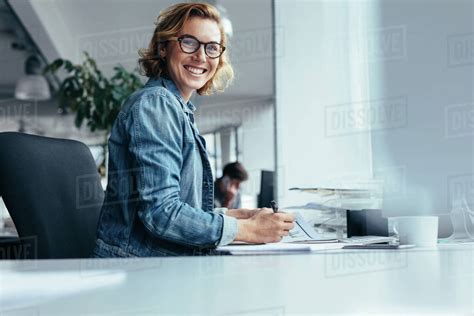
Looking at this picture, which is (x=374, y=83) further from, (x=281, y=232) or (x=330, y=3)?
(x=281, y=232)

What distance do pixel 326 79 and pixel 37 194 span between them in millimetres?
2789

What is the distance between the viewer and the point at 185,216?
4.99ft

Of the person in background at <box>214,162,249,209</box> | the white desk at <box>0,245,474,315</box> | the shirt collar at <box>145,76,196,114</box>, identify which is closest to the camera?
the white desk at <box>0,245,474,315</box>

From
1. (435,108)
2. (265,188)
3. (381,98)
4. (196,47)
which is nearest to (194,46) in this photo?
(196,47)

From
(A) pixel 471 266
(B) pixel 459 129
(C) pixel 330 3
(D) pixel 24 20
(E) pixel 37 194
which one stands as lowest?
(A) pixel 471 266

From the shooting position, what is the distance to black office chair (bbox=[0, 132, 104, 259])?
5.68 feet

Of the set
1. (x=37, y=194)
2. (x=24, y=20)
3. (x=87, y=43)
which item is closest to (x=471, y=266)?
(x=37, y=194)

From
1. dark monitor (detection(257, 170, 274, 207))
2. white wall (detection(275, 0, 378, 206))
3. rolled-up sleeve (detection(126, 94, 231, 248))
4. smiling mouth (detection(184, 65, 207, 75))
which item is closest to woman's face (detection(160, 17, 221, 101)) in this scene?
smiling mouth (detection(184, 65, 207, 75))

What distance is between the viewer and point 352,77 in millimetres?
3881

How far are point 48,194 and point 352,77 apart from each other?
2.49m

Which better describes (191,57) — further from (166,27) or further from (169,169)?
(169,169)

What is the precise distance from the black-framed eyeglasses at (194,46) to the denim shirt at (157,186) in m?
0.18

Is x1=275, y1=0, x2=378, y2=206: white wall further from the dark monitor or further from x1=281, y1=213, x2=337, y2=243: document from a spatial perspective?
x1=281, y1=213, x2=337, y2=243: document

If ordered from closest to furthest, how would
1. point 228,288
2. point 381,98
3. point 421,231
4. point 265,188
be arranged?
point 228,288 < point 421,231 < point 381,98 < point 265,188
